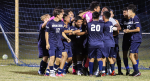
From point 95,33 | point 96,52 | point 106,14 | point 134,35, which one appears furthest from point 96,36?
point 134,35

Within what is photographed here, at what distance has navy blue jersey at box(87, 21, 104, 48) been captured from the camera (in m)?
5.68

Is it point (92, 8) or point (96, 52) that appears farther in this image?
point (92, 8)

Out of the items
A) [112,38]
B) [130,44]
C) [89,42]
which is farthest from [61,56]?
[130,44]

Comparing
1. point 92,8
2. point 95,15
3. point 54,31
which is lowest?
point 54,31

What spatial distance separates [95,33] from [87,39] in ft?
1.08

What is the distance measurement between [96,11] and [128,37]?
1.10m

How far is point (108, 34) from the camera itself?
589 cm

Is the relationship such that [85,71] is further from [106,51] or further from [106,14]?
[106,14]

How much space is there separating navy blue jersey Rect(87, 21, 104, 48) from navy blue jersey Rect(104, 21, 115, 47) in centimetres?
17

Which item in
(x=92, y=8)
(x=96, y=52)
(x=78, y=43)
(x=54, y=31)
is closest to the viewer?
(x=54, y=31)

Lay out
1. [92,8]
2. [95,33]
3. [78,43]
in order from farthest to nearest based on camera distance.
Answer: [78,43], [92,8], [95,33]

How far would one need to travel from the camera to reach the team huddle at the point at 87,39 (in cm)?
557

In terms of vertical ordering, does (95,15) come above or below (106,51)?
above

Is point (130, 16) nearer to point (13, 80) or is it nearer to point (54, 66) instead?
point (54, 66)
